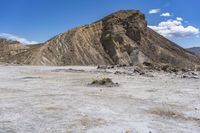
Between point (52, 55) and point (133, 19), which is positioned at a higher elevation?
point (133, 19)

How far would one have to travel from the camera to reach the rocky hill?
77.6m

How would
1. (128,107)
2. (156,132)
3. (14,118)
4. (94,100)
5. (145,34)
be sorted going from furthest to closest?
1. (145,34)
2. (94,100)
3. (128,107)
4. (14,118)
5. (156,132)

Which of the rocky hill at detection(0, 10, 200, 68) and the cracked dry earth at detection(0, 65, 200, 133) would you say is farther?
the rocky hill at detection(0, 10, 200, 68)

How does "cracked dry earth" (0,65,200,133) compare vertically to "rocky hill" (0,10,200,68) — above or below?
below

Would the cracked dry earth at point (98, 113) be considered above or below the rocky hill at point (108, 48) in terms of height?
below

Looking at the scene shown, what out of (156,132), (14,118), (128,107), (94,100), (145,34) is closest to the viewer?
(156,132)

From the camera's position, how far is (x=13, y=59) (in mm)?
79062

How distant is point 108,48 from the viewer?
82938 mm

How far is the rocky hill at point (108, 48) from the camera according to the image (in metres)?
77.6

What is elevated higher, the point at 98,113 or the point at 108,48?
the point at 108,48

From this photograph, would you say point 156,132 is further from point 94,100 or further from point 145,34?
point 145,34

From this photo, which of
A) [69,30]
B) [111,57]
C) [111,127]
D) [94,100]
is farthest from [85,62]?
[111,127]

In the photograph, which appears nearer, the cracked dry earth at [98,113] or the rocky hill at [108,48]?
the cracked dry earth at [98,113]

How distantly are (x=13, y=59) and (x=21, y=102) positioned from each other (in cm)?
6455
